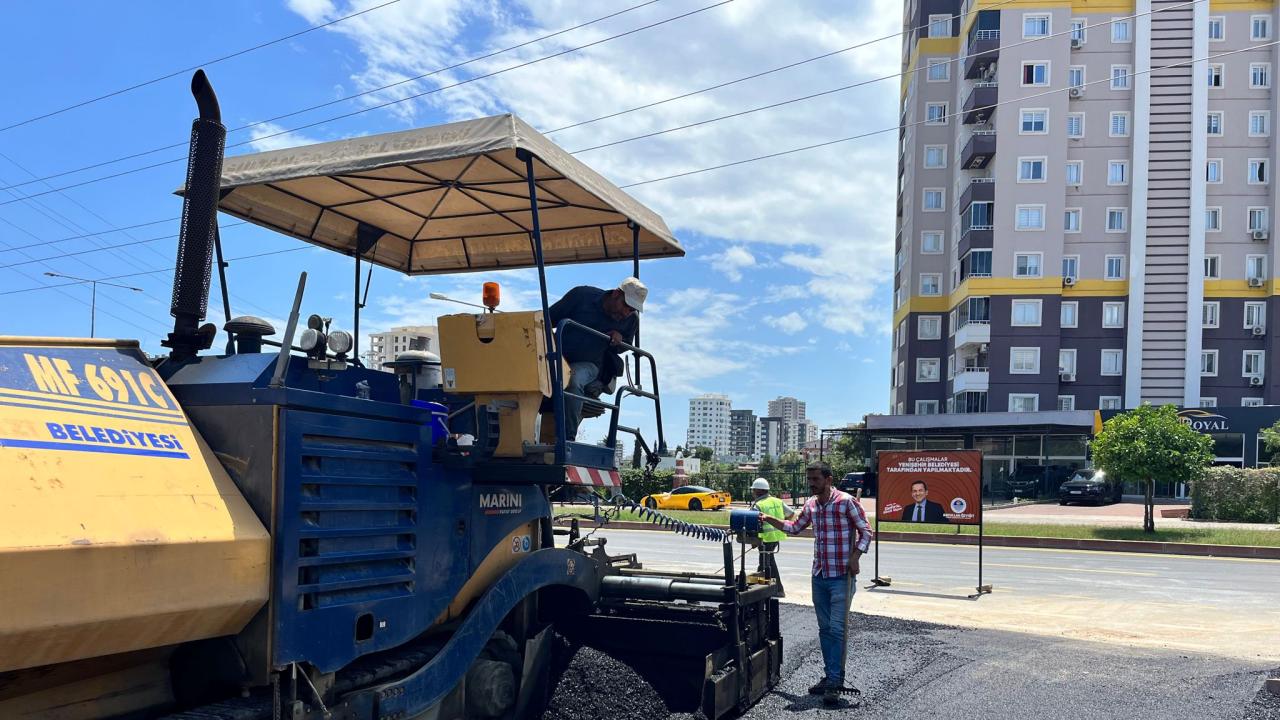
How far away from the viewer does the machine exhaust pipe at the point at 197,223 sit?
3.66 meters

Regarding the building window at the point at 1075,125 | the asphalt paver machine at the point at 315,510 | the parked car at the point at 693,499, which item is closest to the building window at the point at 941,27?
the building window at the point at 1075,125

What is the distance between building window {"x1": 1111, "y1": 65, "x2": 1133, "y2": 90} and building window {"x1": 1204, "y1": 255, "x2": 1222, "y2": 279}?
992cm

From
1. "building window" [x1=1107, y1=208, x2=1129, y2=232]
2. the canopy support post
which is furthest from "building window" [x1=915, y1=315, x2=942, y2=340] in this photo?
the canopy support post

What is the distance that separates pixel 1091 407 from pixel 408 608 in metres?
53.6

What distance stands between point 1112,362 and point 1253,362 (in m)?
6.85

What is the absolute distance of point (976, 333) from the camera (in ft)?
173

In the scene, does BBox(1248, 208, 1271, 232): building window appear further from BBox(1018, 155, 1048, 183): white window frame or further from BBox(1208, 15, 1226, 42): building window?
BBox(1018, 155, 1048, 183): white window frame

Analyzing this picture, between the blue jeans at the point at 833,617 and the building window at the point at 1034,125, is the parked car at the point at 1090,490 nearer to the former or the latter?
the building window at the point at 1034,125

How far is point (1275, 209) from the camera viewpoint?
165 feet

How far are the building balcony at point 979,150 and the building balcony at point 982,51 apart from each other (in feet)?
13.0

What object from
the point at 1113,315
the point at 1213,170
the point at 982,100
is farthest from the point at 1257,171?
the point at 982,100

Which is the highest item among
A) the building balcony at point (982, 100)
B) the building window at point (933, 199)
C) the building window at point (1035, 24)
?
the building window at point (1035, 24)

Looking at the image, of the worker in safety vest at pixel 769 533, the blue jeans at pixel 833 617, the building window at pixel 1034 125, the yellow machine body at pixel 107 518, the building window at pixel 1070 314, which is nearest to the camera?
the yellow machine body at pixel 107 518

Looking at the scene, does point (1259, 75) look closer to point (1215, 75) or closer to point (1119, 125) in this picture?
point (1215, 75)
